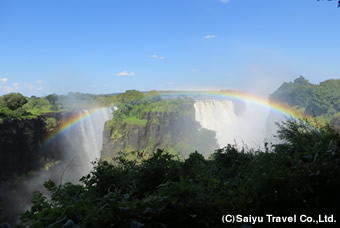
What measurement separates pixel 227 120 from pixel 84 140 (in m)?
29.8

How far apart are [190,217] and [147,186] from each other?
1386mm

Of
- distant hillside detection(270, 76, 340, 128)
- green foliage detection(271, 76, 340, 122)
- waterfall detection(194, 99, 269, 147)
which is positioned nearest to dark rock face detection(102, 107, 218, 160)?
waterfall detection(194, 99, 269, 147)

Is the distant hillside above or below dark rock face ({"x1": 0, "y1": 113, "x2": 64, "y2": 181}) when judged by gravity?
above

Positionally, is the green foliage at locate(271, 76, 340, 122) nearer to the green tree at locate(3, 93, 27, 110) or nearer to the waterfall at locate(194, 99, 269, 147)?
the waterfall at locate(194, 99, 269, 147)

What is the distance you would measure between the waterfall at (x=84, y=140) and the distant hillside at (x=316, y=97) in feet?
119

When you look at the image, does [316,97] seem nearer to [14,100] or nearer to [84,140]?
[84,140]

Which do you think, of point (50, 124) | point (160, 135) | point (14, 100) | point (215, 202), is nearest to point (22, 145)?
point (50, 124)

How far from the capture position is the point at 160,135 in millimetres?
51031

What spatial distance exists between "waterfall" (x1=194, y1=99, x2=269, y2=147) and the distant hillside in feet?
31.6

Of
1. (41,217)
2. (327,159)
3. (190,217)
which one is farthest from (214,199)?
(41,217)

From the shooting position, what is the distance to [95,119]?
149 ft

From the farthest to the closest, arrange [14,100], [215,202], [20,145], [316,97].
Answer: [316,97], [14,100], [20,145], [215,202]

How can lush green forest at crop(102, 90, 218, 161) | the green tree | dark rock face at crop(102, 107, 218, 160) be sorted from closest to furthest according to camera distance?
the green tree
dark rock face at crop(102, 107, 218, 160)
lush green forest at crop(102, 90, 218, 161)

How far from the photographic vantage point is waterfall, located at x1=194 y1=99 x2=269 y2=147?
54.8 meters
